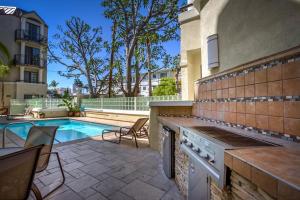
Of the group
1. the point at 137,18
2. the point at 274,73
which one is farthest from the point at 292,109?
the point at 137,18

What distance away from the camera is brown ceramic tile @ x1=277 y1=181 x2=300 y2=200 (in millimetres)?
609

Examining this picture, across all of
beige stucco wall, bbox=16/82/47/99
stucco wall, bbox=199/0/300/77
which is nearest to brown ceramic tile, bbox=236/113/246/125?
stucco wall, bbox=199/0/300/77

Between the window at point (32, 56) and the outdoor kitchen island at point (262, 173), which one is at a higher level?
the window at point (32, 56)

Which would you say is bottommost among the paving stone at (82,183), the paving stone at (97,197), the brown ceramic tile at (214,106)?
the paving stone at (97,197)

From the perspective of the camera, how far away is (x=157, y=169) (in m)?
3.18

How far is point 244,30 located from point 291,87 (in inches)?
59.5

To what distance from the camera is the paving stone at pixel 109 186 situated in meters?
2.42

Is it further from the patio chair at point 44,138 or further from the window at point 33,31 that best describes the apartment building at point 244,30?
→ the window at point 33,31

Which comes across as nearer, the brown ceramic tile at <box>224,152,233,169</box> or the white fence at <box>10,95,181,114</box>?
the brown ceramic tile at <box>224,152,233,169</box>

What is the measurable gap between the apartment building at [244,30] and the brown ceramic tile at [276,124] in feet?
2.32

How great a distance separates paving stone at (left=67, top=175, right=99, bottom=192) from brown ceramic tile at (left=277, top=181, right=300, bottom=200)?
8.66 feet

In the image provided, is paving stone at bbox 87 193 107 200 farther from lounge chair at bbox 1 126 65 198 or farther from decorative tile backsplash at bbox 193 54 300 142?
decorative tile backsplash at bbox 193 54 300 142

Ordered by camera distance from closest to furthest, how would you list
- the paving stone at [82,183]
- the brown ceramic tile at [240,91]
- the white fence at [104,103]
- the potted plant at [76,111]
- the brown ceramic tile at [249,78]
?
the brown ceramic tile at [249,78], the brown ceramic tile at [240,91], the paving stone at [82,183], the white fence at [104,103], the potted plant at [76,111]

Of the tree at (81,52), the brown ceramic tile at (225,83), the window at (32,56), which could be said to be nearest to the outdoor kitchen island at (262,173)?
the brown ceramic tile at (225,83)
